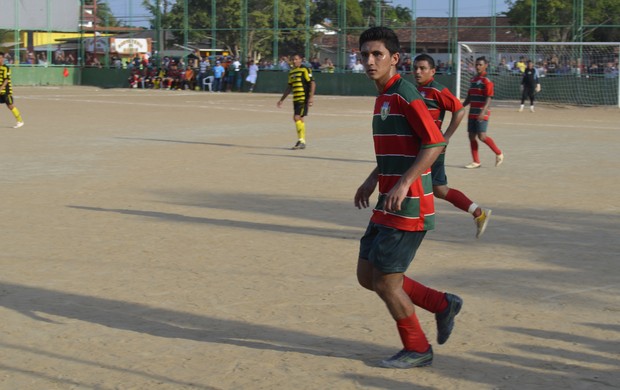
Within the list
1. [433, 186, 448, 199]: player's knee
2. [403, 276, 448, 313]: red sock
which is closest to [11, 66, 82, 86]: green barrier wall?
[433, 186, 448, 199]: player's knee

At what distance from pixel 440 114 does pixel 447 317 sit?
433 centimetres

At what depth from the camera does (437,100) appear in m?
9.33

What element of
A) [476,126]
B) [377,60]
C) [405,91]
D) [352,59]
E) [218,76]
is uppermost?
[352,59]

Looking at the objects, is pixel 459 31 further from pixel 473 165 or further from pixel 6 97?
pixel 473 165

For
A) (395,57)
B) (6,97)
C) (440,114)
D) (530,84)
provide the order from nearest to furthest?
(395,57)
(440,114)
(6,97)
(530,84)

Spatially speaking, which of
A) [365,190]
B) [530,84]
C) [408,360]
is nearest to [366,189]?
[365,190]

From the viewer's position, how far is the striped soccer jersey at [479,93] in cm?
1480

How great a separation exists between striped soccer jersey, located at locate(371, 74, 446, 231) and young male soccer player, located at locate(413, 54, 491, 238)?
387cm

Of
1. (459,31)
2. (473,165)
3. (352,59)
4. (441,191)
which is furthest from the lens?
(352,59)

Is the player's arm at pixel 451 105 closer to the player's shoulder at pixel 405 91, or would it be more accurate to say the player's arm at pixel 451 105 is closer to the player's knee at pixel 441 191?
the player's knee at pixel 441 191

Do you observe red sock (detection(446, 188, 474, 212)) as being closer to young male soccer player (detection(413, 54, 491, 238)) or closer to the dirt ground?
young male soccer player (detection(413, 54, 491, 238))

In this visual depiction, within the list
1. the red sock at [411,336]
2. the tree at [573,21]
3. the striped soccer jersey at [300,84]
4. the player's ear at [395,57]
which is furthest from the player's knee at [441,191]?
the tree at [573,21]

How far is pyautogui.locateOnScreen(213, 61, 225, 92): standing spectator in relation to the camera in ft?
157

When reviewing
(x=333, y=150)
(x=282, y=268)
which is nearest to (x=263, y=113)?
(x=333, y=150)
